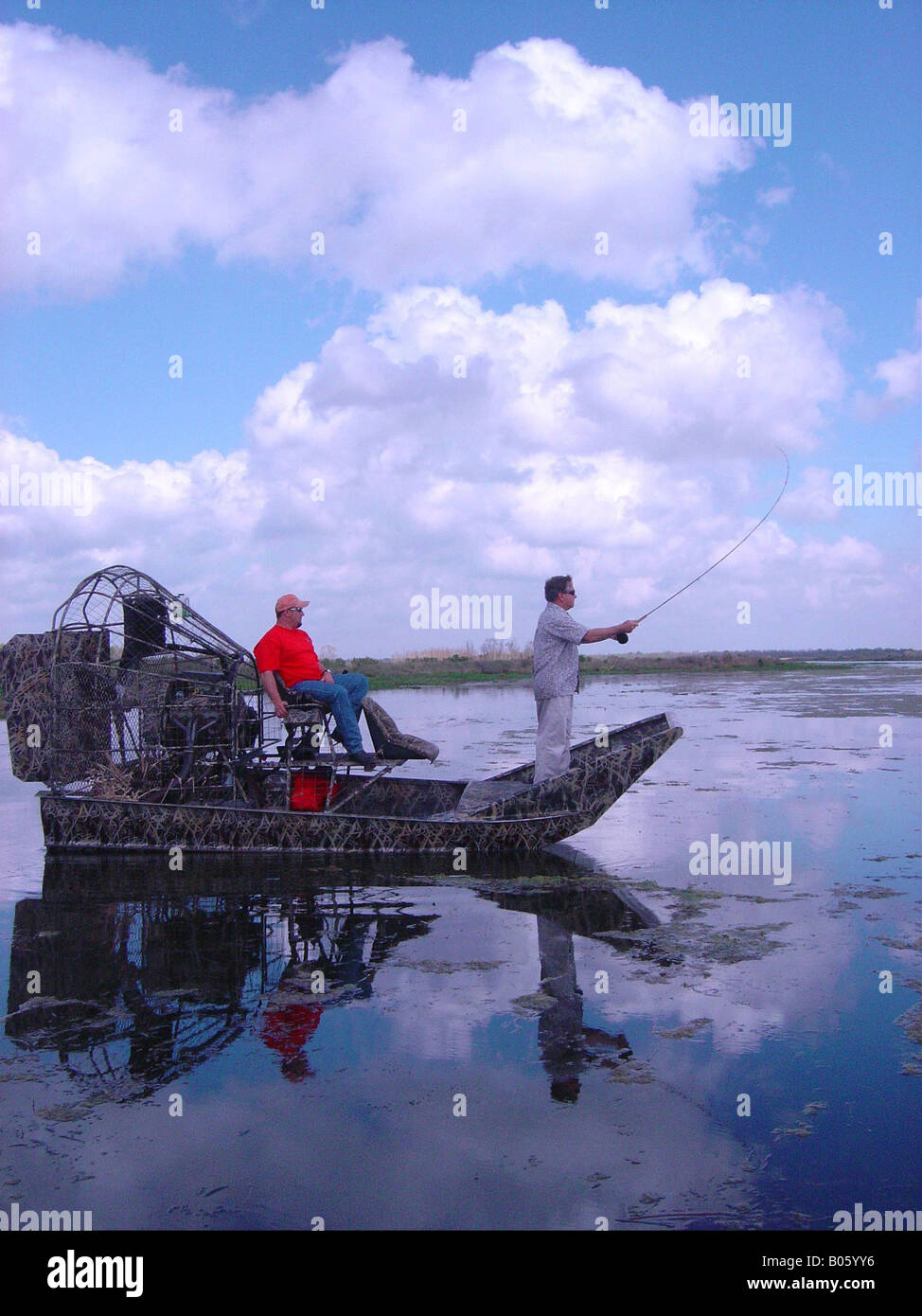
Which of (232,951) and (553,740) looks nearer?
(232,951)

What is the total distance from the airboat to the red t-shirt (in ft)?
1.02

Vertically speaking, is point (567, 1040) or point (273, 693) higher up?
point (273, 693)

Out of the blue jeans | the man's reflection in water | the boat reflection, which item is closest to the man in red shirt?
the blue jeans

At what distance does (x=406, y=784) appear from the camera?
36.5 feet

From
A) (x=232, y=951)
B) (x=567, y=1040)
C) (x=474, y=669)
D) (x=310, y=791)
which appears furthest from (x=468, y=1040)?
(x=474, y=669)

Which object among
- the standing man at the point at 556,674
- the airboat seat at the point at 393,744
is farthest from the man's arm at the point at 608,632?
the airboat seat at the point at 393,744

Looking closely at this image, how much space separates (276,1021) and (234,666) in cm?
536

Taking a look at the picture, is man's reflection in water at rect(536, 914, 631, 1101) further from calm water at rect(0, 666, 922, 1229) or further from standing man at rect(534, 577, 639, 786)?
standing man at rect(534, 577, 639, 786)

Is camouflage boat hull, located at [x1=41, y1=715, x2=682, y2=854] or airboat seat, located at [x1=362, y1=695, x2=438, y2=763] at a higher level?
airboat seat, located at [x1=362, y1=695, x2=438, y2=763]

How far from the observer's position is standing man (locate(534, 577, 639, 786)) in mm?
9375

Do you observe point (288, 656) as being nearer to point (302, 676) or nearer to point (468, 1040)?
point (302, 676)

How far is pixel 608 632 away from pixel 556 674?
0.71 m

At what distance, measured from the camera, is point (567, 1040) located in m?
5.15
